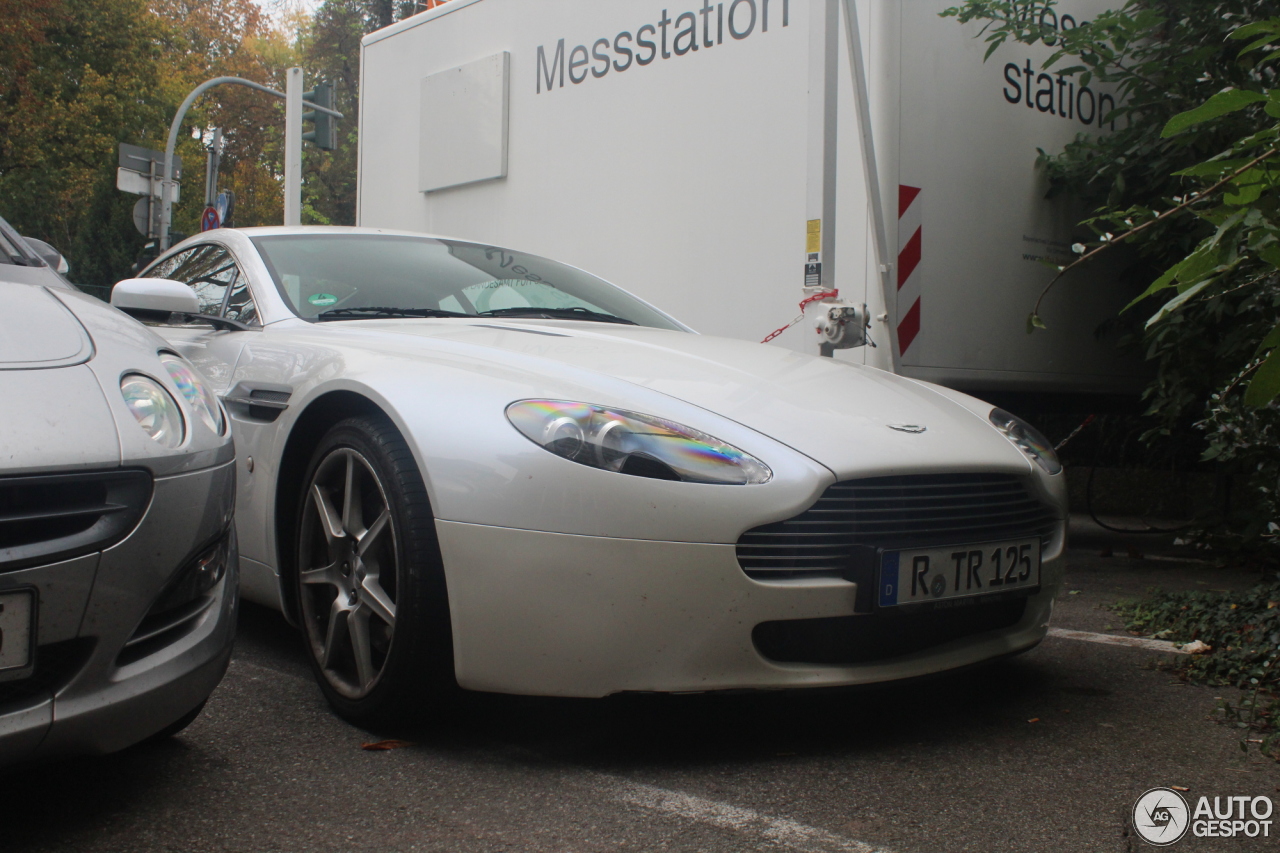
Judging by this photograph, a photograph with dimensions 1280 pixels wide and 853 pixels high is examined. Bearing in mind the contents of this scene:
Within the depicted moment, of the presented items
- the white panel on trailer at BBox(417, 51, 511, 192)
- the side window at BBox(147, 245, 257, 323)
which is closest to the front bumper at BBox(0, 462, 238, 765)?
the side window at BBox(147, 245, 257, 323)

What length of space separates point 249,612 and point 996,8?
362cm

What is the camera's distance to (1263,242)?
72.2 inches

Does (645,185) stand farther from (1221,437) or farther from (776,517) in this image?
(776,517)

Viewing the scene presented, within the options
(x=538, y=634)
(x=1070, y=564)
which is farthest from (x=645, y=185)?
(x=538, y=634)

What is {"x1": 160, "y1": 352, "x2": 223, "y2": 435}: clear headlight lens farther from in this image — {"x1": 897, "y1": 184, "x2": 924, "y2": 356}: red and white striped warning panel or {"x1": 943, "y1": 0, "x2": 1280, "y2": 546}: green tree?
{"x1": 943, "y1": 0, "x2": 1280, "y2": 546}: green tree

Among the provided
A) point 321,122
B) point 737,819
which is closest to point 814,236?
point 737,819

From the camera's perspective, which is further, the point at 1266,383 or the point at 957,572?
the point at 957,572

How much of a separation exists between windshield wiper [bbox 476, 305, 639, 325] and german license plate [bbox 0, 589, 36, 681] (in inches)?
74.0

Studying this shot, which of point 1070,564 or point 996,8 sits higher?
point 996,8

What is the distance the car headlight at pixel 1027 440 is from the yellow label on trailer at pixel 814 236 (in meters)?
1.65

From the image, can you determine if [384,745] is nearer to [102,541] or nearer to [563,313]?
[102,541]

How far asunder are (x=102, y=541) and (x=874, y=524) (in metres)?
1.38

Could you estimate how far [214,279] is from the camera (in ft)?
12.1

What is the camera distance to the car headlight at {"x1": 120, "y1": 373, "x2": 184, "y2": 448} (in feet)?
6.26
